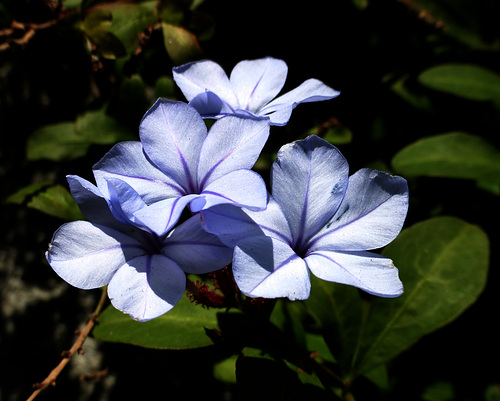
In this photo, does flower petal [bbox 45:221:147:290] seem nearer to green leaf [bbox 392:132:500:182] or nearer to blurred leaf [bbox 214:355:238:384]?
blurred leaf [bbox 214:355:238:384]

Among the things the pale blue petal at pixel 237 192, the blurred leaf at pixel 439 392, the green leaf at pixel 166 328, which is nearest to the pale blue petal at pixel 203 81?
the pale blue petal at pixel 237 192

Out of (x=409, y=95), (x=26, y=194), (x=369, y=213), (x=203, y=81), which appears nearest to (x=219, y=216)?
(x=369, y=213)

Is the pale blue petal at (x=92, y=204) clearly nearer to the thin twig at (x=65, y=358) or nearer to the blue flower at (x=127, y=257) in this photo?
the blue flower at (x=127, y=257)

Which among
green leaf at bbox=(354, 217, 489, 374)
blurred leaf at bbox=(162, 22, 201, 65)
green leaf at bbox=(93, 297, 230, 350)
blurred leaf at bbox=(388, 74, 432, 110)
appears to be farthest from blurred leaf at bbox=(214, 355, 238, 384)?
blurred leaf at bbox=(388, 74, 432, 110)

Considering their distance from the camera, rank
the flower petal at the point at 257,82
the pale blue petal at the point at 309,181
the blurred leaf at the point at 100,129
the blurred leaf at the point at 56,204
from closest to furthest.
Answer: the pale blue petal at the point at 309,181
the flower petal at the point at 257,82
the blurred leaf at the point at 56,204
the blurred leaf at the point at 100,129

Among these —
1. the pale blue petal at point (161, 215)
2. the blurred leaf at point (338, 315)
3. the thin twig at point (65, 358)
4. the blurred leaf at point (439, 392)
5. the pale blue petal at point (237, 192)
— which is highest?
the pale blue petal at point (237, 192)

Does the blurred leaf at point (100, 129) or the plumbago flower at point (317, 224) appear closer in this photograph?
the plumbago flower at point (317, 224)
